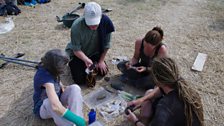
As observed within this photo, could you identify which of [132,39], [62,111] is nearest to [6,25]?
[132,39]

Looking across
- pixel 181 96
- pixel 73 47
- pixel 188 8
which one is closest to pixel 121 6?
pixel 188 8

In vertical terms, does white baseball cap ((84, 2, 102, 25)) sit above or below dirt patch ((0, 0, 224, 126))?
above

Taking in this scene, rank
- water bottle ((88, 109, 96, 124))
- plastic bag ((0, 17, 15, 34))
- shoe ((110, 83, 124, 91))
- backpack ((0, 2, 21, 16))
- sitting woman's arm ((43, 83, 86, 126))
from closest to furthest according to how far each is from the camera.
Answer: sitting woman's arm ((43, 83, 86, 126)) → water bottle ((88, 109, 96, 124)) → shoe ((110, 83, 124, 91)) → plastic bag ((0, 17, 15, 34)) → backpack ((0, 2, 21, 16))

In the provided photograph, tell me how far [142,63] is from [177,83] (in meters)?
1.54

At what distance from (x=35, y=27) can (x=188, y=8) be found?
3.87m

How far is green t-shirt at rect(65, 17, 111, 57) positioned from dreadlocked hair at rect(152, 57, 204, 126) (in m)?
1.61

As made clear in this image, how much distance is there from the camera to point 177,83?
2.08 m

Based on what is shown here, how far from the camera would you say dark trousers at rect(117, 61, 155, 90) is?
353cm

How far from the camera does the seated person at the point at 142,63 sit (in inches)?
130

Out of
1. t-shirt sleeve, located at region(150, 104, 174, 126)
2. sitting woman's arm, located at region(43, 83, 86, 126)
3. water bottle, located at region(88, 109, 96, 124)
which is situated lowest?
water bottle, located at region(88, 109, 96, 124)

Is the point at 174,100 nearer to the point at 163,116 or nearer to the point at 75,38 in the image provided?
the point at 163,116

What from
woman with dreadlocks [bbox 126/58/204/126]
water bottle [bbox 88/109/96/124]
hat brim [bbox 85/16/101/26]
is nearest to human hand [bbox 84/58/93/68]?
hat brim [bbox 85/16/101/26]

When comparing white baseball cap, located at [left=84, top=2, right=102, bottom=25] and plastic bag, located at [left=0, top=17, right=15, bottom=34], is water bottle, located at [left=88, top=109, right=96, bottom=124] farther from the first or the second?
plastic bag, located at [left=0, top=17, right=15, bottom=34]

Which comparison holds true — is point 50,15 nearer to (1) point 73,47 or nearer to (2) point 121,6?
(2) point 121,6
